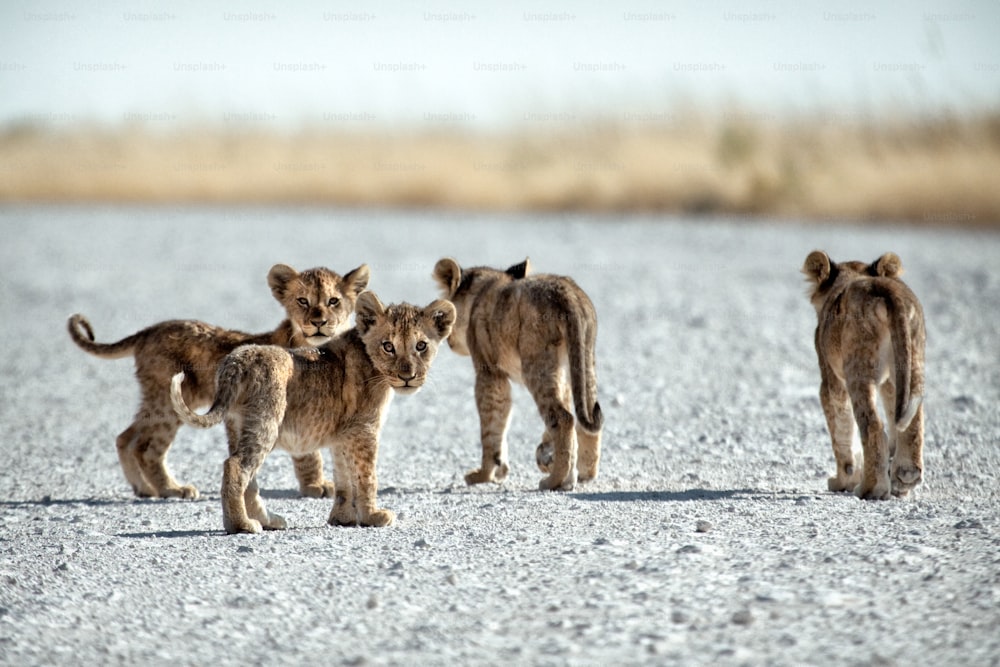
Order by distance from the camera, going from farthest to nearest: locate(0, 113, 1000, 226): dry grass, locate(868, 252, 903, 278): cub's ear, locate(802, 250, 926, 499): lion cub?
locate(0, 113, 1000, 226): dry grass < locate(868, 252, 903, 278): cub's ear < locate(802, 250, 926, 499): lion cub

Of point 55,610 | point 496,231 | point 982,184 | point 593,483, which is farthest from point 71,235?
point 55,610

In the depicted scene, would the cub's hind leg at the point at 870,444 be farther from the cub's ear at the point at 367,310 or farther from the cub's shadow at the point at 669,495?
the cub's ear at the point at 367,310

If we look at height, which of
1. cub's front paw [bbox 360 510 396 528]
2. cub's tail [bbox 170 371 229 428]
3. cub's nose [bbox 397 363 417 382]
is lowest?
cub's front paw [bbox 360 510 396 528]

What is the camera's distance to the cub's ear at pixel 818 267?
8.52 meters

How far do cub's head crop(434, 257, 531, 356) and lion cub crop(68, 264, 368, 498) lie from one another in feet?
2.33

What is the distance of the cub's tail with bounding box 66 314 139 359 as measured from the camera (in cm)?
871

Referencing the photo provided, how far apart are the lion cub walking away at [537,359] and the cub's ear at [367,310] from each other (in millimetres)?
1295

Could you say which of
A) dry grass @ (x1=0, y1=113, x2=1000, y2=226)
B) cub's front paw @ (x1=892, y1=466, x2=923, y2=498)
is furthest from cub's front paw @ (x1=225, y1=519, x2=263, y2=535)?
dry grass @ (x1=0, y1=113, x2=1000, y2=226)

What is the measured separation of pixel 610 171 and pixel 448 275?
827 inches

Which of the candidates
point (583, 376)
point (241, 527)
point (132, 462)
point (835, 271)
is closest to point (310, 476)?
point (132, 462)

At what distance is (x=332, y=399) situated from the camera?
23.9ft

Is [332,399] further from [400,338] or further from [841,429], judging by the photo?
[841,429]

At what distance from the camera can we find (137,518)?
775 cm

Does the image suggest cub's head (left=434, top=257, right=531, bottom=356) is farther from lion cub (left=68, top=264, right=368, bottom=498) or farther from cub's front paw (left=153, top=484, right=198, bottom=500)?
cub's front paw (left=153, top=484, right=198, bottom=500)
